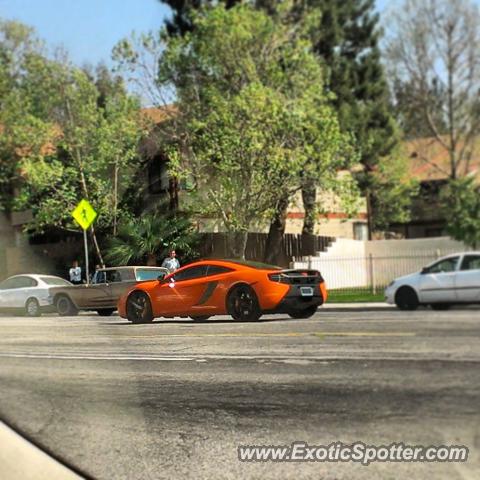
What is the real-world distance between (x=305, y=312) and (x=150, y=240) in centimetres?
98

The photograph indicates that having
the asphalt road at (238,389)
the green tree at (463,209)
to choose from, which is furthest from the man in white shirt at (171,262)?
the green tree at (463,209)

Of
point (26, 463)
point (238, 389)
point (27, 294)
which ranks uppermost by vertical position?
point (27, 294)

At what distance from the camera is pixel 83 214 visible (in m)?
3.87

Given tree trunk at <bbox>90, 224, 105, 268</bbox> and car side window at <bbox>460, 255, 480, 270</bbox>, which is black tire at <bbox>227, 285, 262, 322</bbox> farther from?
car side window at <bbox>460, 255, 480, 270</bbox>

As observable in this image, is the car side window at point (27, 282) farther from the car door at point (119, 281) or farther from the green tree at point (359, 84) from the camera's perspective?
the green tree at point (359, 84)

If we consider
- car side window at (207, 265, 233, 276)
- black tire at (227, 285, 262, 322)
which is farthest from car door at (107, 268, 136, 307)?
black tire at (227, 285, 262, 322)

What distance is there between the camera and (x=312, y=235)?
3.38 metres

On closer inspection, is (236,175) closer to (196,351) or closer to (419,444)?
(196,351)

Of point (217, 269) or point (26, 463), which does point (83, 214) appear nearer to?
point (217, 269)

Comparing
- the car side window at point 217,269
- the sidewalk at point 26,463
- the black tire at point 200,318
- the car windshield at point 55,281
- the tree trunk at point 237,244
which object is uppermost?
the tree trunk at point 237,244

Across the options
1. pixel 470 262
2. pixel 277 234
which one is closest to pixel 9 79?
pixel 277 234

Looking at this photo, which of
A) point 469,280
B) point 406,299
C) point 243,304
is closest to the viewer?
point 469,280

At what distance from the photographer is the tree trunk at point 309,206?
336 centimetres

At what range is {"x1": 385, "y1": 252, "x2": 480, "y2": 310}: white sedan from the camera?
2221 mm
